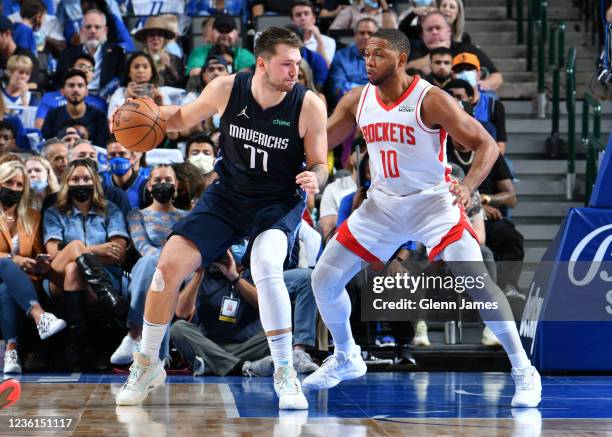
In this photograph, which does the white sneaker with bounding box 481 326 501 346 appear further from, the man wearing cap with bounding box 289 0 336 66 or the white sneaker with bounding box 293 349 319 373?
the man wearing cap with bounding box 289 0 336 66

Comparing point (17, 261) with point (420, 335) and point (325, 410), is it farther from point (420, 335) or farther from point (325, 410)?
point (325, 410)

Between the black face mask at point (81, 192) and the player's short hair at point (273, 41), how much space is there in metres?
3.15

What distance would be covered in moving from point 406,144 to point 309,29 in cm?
593

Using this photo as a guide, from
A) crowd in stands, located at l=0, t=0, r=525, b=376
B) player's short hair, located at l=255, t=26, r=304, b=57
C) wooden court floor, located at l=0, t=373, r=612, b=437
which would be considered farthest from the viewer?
crowd in stands, located at l=0, t=0, r=525, b=376

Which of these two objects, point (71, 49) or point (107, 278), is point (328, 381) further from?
point (71, 49)

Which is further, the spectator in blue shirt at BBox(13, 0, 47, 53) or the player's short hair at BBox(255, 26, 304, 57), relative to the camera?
the spectator in blue shirt at BBox(13, 0, 47, 53)

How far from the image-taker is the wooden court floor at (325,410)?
5.10 metres

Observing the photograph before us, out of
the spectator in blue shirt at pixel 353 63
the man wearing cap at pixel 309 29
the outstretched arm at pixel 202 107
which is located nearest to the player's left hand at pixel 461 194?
the outstretched arm at pixel 202 107

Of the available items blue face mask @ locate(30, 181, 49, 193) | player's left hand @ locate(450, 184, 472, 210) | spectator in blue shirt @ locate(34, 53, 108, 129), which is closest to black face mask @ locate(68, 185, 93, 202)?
blue face mask @ locate(30, 181, 49, 193)

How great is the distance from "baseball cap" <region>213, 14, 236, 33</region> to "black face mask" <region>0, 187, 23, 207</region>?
12.9 ft

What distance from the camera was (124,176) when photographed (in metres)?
9.80

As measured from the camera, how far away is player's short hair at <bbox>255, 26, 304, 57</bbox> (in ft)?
19.6

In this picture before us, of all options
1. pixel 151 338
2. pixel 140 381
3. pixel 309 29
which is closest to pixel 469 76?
pixel 309 29

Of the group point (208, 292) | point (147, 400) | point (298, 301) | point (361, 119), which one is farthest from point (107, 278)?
point (361, 119)
